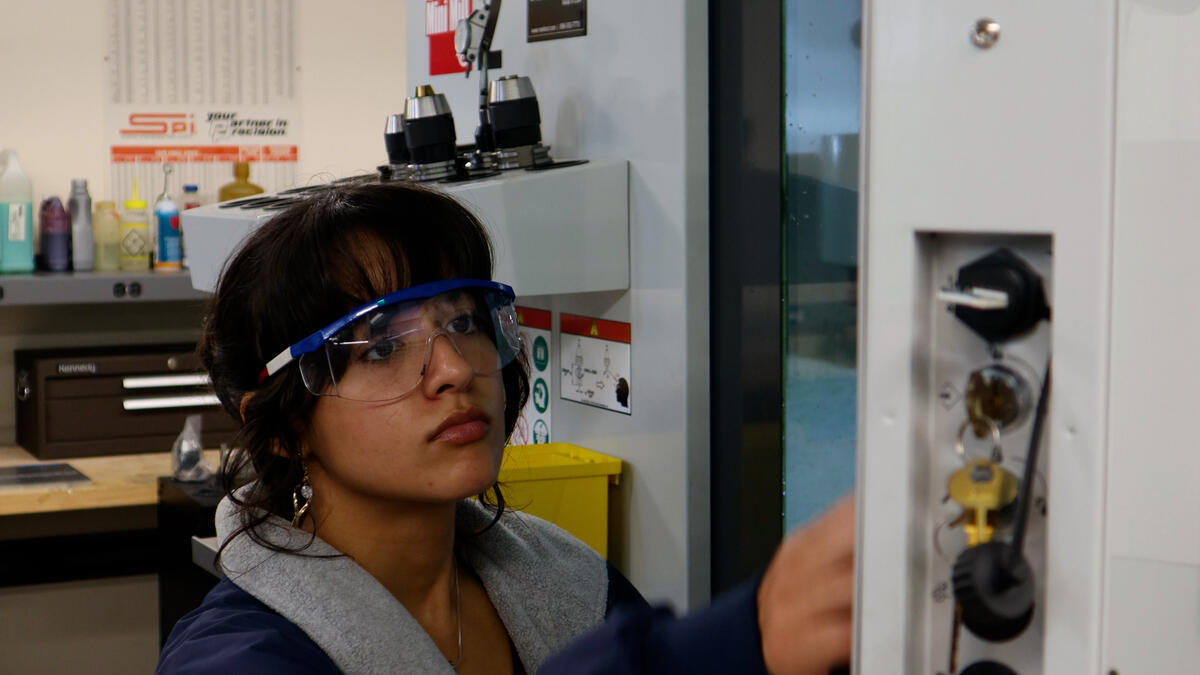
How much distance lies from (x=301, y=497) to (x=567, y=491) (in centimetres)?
49

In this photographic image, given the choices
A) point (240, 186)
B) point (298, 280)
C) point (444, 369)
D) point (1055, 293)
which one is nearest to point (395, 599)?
point (444, 369)

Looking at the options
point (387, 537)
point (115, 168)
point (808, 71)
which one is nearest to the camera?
point (387, 537)

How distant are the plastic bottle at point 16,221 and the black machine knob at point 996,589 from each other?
11.5 ft

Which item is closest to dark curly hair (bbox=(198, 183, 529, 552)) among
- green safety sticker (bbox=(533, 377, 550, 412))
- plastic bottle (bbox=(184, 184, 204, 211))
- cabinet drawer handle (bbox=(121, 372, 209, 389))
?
green safety sticker (bbox=(533, 377, 550, 412))

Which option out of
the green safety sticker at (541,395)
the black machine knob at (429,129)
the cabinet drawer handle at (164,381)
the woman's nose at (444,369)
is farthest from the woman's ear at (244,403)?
the cabinet drawer handle at (164,381)

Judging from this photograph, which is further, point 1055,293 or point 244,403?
point 244,403

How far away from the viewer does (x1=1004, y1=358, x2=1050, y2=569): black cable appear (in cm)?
54

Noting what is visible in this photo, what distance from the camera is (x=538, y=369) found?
2.04 m

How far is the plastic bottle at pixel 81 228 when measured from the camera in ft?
11.9

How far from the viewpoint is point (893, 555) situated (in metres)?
0.58

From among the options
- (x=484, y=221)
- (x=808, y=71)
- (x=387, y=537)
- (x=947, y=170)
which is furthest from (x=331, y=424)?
(x=947, y=170)

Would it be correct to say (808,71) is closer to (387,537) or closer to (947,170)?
(387,537)

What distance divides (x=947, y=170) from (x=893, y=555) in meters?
0.18

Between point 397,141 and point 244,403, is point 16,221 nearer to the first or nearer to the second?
point 397,141
